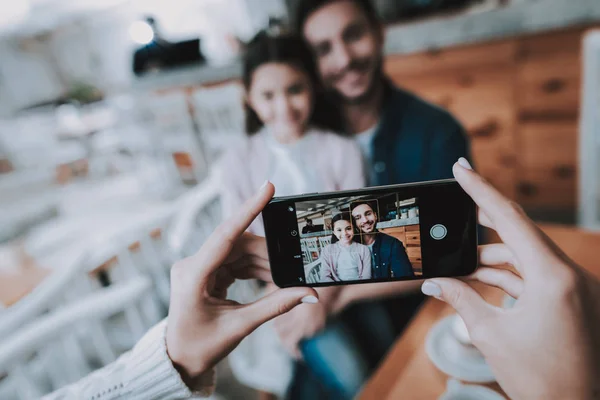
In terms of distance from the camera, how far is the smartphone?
0.72 feet

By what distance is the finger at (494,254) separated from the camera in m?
0.22

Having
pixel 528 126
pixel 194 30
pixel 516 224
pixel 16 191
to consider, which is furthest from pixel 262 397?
pixel 16 191

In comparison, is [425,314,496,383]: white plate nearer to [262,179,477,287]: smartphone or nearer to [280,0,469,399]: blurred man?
[280,0,469,399]: blurred man

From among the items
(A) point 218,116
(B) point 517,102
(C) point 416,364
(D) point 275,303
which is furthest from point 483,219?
(B) point 517,102

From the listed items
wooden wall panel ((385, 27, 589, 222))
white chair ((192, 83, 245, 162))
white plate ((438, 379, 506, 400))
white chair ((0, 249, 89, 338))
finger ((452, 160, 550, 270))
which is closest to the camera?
finger ((452, 160, 550, 270))

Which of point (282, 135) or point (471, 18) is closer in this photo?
point (282, 135)

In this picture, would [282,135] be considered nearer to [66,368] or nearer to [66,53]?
[66,368]

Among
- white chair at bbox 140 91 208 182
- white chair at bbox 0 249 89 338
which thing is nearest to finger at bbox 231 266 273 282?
white chair at bbox 0 249 89 338

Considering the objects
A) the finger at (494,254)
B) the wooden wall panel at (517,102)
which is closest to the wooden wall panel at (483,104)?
the wooden wall panel at (517,102)

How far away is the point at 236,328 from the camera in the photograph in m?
0.25

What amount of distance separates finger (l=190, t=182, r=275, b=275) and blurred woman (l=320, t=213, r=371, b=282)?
47 millimetres

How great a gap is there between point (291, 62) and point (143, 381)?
358 millimetres

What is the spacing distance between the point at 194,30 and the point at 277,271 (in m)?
0.95

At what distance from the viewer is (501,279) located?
0.23m
